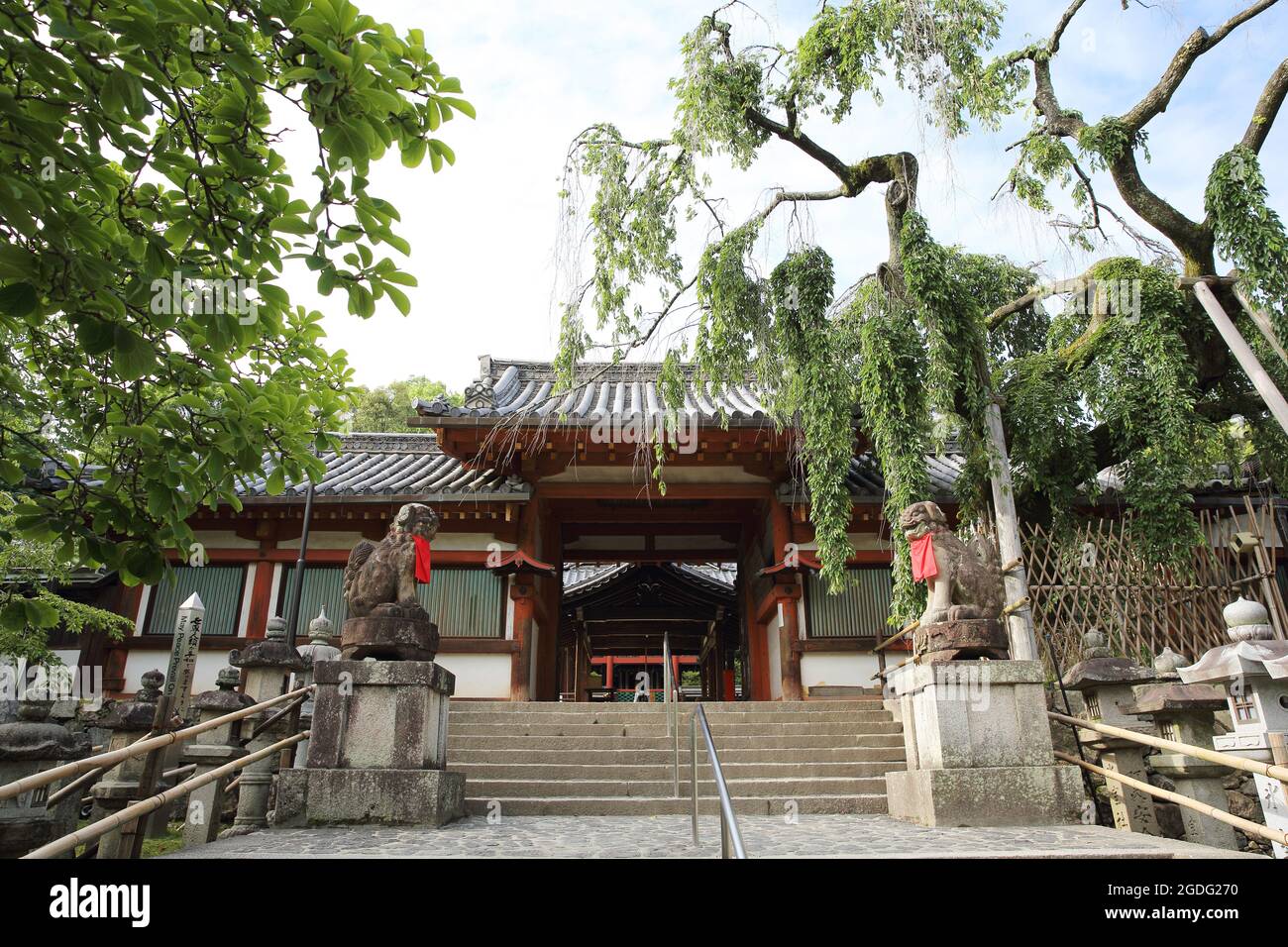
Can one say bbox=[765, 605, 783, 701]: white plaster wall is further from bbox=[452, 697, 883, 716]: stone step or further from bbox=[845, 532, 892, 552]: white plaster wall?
bbox=[452, 697, 883, 716]: stone step

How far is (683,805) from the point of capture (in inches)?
269

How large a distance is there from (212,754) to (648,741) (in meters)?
4.67

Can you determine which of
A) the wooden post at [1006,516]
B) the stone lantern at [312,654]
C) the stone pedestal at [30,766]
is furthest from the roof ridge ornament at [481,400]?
the wooden post at [1006,516]

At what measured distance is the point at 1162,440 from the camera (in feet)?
24.9

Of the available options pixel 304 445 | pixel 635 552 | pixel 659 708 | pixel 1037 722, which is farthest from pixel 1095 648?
pixel 635 552

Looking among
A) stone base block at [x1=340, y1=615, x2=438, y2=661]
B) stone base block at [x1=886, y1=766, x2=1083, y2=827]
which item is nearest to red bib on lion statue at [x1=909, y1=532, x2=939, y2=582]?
stone base block at [x1=886, y1=766, x2=1083, y2=827]

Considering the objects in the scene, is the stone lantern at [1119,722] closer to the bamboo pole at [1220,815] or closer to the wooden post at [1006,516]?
the wooden post at [1006,516]

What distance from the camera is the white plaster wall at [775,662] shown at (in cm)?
1232

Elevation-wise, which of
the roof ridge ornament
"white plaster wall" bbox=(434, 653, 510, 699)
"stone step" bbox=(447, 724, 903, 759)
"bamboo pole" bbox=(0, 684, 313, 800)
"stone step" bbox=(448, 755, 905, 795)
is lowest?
"stone step" bbox=(448, 755, 905, 795)

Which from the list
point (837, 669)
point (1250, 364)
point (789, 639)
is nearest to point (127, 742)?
point (789, 639)

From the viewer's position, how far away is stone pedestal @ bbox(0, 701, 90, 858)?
4.89 metres

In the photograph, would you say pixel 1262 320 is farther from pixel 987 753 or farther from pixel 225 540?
pixel 225 540

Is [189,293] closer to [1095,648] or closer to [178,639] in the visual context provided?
[178,639]

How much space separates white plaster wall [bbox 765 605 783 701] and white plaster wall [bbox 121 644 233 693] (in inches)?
348
